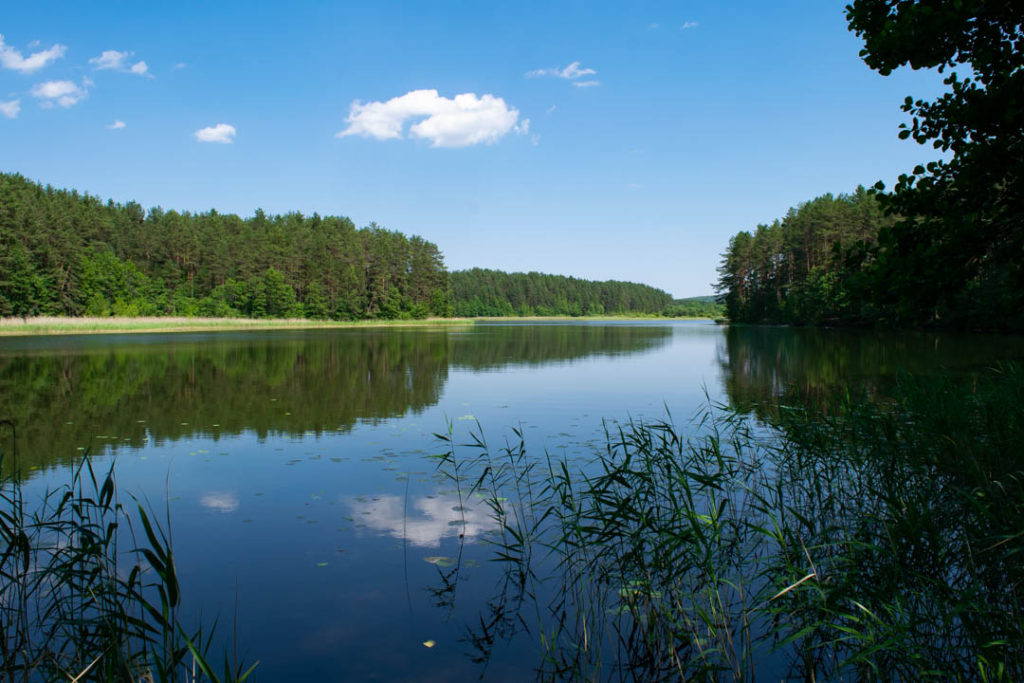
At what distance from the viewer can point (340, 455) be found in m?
11.0

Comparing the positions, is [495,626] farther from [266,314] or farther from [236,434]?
[266,314]

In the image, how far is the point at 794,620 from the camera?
195 inches

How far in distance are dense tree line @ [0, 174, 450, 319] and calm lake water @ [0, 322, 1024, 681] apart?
150ft

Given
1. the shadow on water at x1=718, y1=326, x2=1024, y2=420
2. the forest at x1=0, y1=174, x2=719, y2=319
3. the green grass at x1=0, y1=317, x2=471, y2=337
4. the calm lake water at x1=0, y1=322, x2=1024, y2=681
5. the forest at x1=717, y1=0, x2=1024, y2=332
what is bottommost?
the calm lake water at x1=0, y1=322, x2=1024, y2=681

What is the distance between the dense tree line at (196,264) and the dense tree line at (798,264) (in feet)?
165

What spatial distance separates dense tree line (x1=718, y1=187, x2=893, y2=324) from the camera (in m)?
66.0

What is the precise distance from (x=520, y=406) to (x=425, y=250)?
93.0 metres

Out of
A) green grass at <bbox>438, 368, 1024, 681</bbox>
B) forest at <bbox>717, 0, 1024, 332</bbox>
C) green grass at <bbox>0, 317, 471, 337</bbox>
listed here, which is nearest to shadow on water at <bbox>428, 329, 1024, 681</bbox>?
green grass at <bbox>438, 368, 1024, 681</bbox>

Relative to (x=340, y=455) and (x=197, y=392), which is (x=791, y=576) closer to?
(x=340, y=455)

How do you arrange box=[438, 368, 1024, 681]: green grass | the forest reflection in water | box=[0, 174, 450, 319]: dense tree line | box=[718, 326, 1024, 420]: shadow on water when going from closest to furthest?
box=[438, 368, 1024, 681]: green grass
the forest reflection in water
box=[718, 326, 1024, 420]: shadow on water
box=[0, 174, 450, 319]: dense tree line

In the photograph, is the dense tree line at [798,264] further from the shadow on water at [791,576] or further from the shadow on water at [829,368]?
the shadow on water at [791,576]

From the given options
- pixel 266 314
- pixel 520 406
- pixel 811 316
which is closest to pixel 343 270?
pixel 266 314

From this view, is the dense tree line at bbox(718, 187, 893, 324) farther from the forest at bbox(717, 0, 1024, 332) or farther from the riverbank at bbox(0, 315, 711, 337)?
the riverbank at bbox(0, 315, 711, 337)

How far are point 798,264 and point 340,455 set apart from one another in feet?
274
